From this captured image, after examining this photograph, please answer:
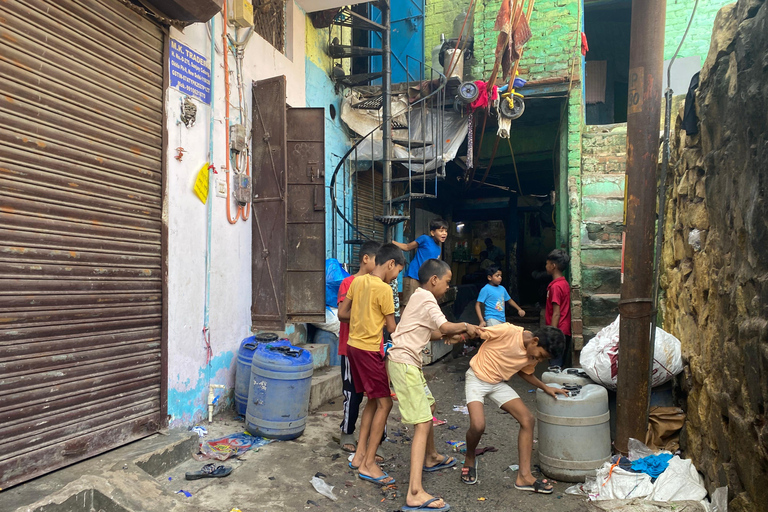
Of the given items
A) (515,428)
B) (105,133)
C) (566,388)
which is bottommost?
(515,428)

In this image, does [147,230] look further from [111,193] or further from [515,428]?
[515,428]

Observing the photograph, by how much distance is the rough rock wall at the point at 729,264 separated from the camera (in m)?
2.48

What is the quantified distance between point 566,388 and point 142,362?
143 inches

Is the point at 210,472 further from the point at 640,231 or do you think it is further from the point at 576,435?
the point at 640,231

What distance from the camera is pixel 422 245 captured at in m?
6.96

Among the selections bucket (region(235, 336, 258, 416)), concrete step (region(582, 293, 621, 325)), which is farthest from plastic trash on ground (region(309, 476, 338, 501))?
concrete step (region(582, 293, 621, 325))

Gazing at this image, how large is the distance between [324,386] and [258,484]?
2171 mm

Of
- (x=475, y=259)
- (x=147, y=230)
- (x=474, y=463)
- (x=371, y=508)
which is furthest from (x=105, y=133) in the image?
(x=475, y=259)

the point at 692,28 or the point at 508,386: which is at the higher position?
the point at 692,28

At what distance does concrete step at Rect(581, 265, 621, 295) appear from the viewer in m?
6.98

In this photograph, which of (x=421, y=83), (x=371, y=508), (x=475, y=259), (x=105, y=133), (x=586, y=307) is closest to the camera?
(x=371, y=508)

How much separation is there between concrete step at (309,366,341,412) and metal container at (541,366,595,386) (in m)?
2.63

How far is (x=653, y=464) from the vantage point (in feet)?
12.2

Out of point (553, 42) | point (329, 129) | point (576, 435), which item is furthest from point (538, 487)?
point (553, 42)
